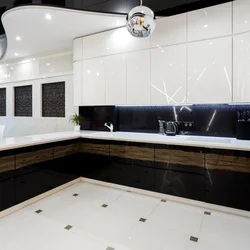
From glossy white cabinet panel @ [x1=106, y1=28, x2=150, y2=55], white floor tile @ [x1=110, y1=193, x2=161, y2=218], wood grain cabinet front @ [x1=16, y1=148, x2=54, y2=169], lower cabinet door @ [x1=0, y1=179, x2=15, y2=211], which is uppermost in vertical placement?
glossy white cabinet panel @ [x1=106, y1=28, x2=150, y2=55]

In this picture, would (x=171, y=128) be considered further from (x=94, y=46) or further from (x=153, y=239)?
(x=94, y=46)

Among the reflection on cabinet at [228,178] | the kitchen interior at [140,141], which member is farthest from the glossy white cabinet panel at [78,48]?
the reflection on cabinet at [228,178]

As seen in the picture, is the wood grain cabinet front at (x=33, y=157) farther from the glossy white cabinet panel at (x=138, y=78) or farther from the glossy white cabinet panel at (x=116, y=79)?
the glossy white cabinet panel at (x=138, y=78)

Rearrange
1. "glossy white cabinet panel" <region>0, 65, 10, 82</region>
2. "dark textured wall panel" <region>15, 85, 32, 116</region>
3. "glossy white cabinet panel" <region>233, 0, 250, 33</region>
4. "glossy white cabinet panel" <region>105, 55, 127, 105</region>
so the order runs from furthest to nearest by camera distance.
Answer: "glossy white cabinet panel" <region>0, 65, 10, 82</region> → "dark textured wall panel" <region>15, 85, 32, 116</region> → "glossy white cabinet panel" <region>105, 55, 127, 105</region> → "glossy white cabinet panel" <region>233, 0, 250, 33</region>

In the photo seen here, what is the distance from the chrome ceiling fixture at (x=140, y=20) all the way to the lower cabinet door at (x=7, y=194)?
2345 millimetres

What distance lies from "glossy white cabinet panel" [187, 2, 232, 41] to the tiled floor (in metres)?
2.41

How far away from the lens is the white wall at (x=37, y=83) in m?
4.66

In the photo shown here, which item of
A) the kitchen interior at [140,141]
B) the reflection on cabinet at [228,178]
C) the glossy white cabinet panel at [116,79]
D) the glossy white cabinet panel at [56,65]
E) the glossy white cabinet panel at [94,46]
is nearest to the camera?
the kitchen interior at [140,141]

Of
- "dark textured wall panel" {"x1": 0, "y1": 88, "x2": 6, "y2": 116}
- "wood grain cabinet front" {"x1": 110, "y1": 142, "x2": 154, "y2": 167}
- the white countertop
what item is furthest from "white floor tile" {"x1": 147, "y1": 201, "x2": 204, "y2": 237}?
"dark textured wall panel" {"x1": 0, "y1": 88, "x2": 6, "y2": 116}

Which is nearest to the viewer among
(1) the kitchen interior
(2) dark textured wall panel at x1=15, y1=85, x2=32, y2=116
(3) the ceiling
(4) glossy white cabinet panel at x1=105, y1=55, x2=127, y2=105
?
(1) the kitchen interior

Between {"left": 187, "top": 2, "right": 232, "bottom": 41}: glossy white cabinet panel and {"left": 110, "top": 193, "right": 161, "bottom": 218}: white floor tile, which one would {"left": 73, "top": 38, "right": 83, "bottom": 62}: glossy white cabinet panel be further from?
{"left": 110, "top": 193, "right": 161, "bottom": 218}: white floor tile

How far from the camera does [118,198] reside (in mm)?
2945

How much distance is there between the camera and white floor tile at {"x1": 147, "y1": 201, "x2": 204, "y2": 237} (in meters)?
2.20

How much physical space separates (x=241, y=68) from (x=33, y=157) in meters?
3.07
